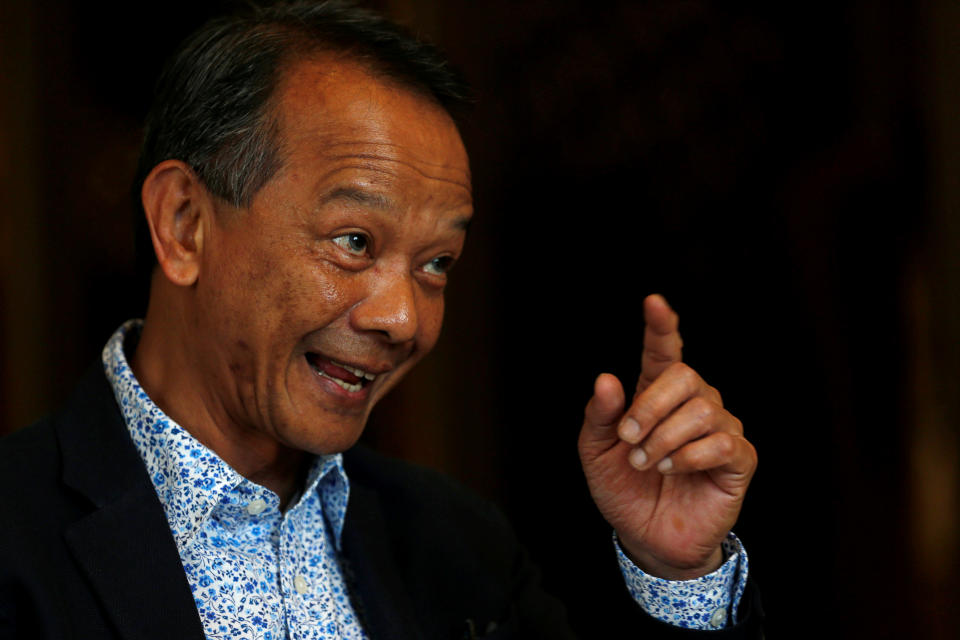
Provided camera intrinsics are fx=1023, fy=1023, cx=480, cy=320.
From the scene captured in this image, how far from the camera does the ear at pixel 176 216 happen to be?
156cm

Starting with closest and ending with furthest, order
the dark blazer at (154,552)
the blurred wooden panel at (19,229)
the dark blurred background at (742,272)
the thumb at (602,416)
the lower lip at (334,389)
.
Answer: the dark blazer at (154,552)
the thumb at (602,416)
the lower lip at (334,389)
the blurred wooden panel at (19,229)
the dark blurred background at (742,272)

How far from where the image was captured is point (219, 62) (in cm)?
160

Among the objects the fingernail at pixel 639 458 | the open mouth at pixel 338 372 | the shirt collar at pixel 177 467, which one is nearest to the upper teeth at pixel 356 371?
the open mouth at pixel 338 372

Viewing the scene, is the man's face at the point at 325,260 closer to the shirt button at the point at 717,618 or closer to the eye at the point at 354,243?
the eye at the point at 354,243

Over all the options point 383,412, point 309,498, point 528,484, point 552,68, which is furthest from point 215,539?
point 552,68

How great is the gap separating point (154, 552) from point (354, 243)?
0.52 metres

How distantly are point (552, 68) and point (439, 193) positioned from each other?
75.1 inches

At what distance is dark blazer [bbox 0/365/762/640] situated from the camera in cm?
133

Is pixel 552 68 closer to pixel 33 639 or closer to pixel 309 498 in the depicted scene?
pixel 309 498

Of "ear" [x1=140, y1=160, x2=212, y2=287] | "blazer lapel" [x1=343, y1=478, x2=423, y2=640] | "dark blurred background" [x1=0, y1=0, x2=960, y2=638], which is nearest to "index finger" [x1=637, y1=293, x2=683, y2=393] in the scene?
"blazer lapel" [x1=343, y1=478, x2=423, y2=640]

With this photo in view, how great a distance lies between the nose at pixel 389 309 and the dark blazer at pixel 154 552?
1.26ft

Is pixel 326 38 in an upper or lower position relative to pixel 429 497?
upper

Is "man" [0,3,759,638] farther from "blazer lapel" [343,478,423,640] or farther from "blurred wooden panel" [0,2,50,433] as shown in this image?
"blurred wooden panel" [0,2,50,433]

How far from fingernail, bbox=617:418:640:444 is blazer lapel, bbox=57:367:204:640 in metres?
0.62
